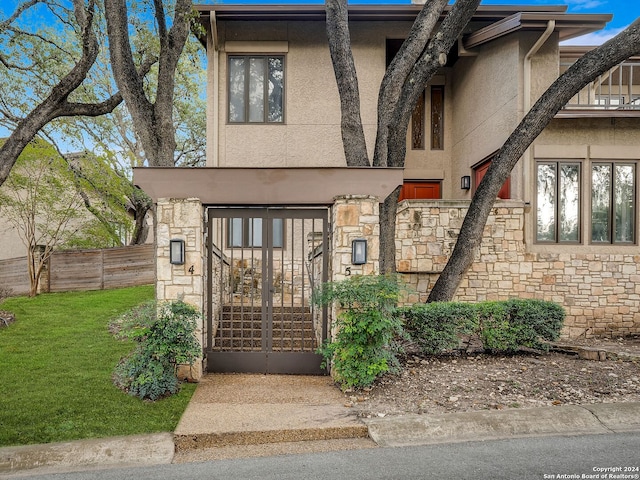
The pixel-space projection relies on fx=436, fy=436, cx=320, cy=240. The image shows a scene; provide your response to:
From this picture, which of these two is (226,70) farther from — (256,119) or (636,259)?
(636,259)

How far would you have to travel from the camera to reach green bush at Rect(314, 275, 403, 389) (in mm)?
5206

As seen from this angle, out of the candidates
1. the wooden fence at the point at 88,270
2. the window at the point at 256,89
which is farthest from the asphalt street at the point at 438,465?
the wooden fence at the point at 88,270

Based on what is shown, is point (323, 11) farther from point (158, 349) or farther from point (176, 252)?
point (158, 349)

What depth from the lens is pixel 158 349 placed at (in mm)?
5074

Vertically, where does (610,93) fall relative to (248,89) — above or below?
below

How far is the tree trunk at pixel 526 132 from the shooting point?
21.2 ft

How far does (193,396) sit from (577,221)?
8.28m

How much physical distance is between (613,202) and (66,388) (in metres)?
10.3

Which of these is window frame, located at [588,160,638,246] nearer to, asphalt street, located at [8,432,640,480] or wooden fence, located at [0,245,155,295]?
asphalt street, located at [8,432,640,480]

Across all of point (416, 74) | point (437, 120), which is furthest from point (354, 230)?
point (437, 120)

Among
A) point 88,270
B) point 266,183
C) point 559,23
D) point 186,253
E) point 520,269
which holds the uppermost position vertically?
point 559,23

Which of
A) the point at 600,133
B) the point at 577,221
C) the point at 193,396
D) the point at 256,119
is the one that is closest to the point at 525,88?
the point at 600,133

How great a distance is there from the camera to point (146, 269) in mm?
14414

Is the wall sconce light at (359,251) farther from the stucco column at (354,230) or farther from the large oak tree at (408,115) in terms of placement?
the large oak tree at (408,115)
